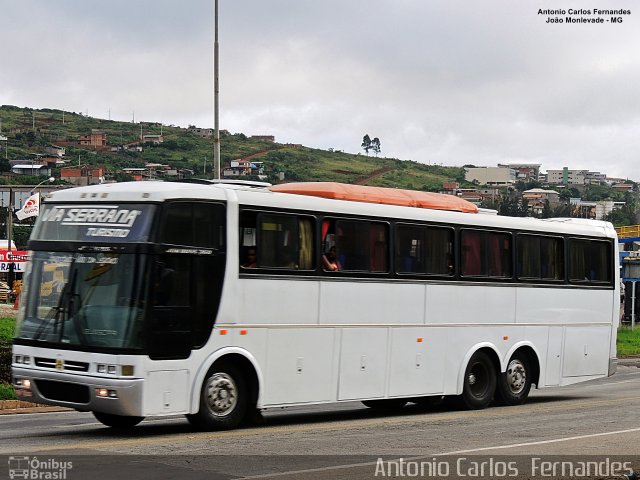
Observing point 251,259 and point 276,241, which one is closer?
point 251,259

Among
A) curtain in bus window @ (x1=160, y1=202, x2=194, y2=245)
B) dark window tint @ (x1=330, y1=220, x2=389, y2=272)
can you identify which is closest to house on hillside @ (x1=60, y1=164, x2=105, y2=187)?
dark window tint @ (x1=330, y1=220, x2=389, y2=272)

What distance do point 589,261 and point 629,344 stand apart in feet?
85.5

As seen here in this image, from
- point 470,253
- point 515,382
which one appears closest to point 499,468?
point 470,253

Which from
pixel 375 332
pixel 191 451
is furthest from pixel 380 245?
pixel 191 451

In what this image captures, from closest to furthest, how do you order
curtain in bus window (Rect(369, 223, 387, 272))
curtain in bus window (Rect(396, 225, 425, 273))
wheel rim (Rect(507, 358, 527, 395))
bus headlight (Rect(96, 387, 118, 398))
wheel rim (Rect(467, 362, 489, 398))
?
bus headlight (Rect(96, 387, 118, 398)) < curtain in bus window (Rect(369, 223, 387, 272)) < curtain in bus window (Rect(396, 225, 425, 273)) < wheel rim (Rect(467, 362, 489, 398)) < wheel rim (Rect(507, 358, 527, 395))

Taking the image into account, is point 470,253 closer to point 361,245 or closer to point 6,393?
point 361,245

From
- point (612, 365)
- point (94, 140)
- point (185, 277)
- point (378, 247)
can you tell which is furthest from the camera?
point (94, 140)

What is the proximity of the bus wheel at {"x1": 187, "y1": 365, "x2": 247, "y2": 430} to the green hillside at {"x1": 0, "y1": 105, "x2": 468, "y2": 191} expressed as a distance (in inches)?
4709

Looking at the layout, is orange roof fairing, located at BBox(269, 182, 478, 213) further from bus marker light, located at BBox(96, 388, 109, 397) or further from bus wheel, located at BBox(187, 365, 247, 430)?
bus marker light, located at BBox(96, 388, 109, 397)

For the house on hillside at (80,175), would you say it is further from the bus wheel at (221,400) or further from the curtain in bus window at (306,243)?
the bus wheel at (221,400)

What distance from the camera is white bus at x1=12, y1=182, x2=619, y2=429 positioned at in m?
13.8

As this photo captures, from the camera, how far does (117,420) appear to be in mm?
15125

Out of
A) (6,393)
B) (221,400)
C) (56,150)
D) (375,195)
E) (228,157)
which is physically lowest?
(6,393)

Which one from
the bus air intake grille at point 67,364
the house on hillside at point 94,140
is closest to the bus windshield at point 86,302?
the bus air intake grille at point 67,364
